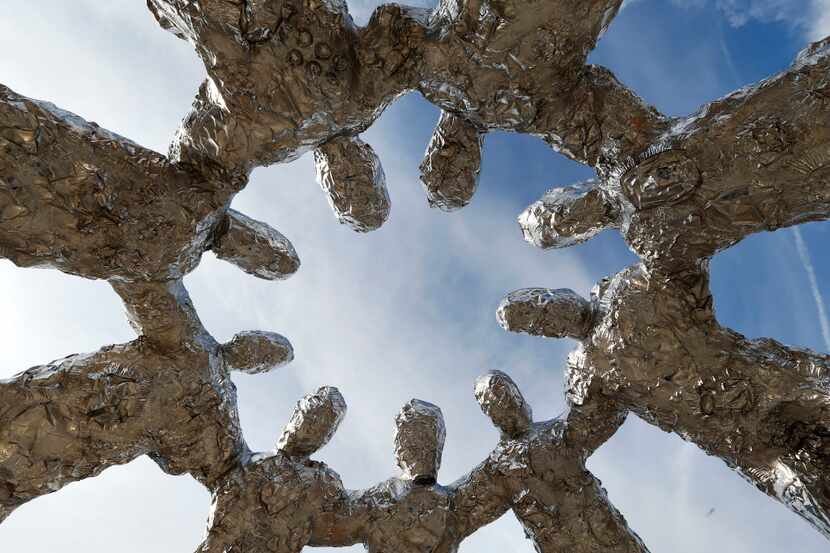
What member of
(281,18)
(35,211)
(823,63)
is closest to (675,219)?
(823,63)

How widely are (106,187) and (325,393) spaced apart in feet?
1.86

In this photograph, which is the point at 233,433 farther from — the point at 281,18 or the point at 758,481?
the point at 758,481

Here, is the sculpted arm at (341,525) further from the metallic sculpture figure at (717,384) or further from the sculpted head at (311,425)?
the metallic sculpture figure at (717,384)

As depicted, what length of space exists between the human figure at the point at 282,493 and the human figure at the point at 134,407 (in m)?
0.05

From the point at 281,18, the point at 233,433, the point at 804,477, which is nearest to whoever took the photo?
the point at 281,18

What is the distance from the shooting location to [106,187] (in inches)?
40.1

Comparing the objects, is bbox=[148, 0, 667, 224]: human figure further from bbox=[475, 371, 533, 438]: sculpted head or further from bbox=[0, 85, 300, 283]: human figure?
bbox=[475, 371, 533, 438]: sculpted head

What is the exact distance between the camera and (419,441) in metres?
1.30

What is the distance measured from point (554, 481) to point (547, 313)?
1.02ft

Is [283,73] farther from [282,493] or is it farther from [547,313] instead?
[282,493]

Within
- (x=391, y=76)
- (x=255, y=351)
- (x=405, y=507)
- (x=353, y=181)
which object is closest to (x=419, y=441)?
(x=405, y=507)

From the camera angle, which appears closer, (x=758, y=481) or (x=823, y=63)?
(x=823, y=63)

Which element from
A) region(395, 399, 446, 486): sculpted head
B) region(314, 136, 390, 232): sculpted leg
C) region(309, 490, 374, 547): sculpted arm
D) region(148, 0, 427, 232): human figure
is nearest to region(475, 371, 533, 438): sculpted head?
region(395, 399, 446, 486): sculpted head

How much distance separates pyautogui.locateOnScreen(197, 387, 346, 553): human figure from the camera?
1165 millimetres
